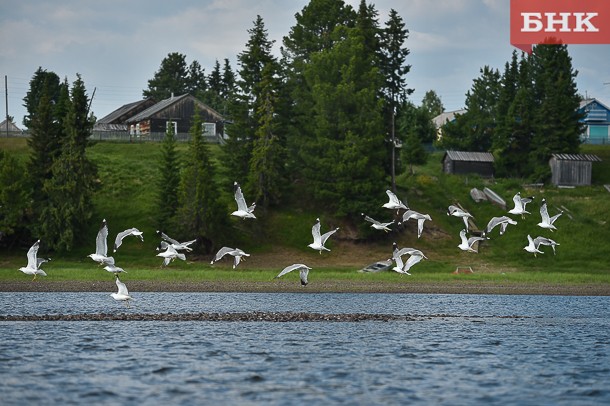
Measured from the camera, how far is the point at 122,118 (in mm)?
133875

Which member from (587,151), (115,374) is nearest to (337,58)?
(587,151)

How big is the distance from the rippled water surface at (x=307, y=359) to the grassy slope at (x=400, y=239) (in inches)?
730

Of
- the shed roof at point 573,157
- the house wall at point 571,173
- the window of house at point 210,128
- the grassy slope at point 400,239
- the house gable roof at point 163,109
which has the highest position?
the house gable roof at point 163,109

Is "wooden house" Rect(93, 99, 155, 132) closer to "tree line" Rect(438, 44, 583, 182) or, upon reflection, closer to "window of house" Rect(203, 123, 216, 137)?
"window of house" Rect(203, 123, 216, 137)

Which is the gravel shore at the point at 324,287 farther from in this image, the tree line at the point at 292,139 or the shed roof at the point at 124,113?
the shed roof at the point at 124,113

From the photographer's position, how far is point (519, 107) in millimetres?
108938

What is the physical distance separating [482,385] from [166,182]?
56.8 m

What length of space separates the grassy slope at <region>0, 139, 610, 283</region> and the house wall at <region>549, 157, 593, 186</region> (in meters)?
1.58

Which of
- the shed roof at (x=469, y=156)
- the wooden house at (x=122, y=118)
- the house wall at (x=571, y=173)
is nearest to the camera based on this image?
the house wall at (x=571, y=173)

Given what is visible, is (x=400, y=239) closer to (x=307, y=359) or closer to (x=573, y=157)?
(x=573, y=157)

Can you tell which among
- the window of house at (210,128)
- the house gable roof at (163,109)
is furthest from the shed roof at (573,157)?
the house gable roof at (163,109)

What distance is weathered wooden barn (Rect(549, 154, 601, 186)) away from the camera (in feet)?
339

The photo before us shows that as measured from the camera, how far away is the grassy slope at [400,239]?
68.9 m

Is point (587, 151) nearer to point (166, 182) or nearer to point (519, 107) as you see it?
point (519, 107)
